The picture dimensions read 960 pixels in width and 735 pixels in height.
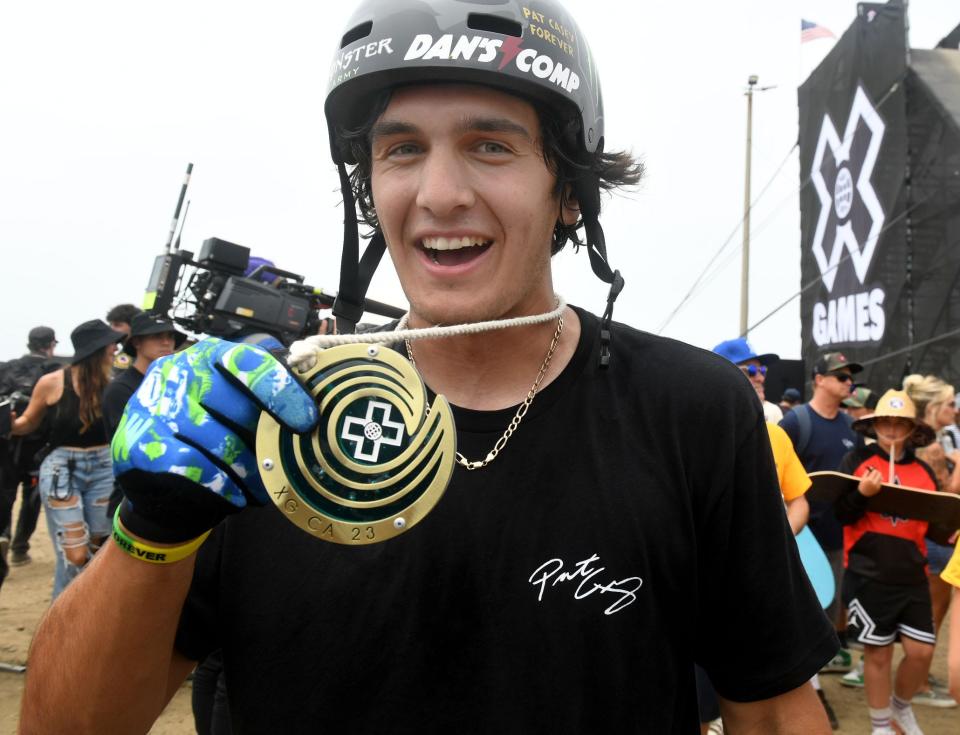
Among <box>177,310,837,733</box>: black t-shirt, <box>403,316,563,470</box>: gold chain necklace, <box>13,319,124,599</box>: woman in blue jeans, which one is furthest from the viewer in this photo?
<box>13,319,124,599</box>: woman in blue jeans

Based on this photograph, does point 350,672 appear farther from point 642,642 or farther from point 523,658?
point 642,642

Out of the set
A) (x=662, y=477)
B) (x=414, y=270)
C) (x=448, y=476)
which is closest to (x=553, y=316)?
(x=414, y=270)

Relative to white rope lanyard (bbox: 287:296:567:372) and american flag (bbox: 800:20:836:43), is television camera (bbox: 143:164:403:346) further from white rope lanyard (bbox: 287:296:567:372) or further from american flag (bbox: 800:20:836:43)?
american flag (bbox: 800:20:836:43)

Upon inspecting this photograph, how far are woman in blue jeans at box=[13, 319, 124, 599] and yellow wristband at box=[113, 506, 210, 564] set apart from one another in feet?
17.6

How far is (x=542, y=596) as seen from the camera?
60.5 inches

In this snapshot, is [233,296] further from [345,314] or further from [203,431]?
[203,431]

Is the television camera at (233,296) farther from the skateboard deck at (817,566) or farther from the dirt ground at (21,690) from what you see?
the skateboard deck at (817,566)

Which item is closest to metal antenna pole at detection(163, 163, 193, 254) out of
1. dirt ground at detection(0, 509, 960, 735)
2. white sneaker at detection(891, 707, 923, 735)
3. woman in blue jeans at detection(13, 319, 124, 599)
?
woman in blue jeans at detection(13, 319, 124, 599)

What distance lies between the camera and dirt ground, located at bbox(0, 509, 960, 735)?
5527mm

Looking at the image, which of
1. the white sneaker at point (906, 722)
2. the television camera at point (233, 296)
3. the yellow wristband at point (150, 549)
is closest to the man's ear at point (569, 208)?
the yellow wristband at point (150, 549)

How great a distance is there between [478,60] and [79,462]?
5.70m

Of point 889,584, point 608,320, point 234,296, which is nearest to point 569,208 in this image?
point 608,320

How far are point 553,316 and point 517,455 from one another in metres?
0.37

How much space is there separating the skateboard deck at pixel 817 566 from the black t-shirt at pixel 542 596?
4398 millimetres
